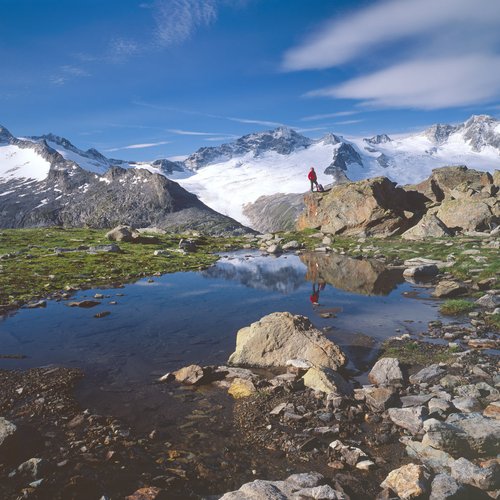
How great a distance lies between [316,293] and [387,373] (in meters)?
17.6

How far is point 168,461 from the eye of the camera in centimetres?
1173

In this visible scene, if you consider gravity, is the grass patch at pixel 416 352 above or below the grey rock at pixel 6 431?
below

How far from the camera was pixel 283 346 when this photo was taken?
741 inches


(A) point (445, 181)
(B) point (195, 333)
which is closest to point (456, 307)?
(B) point (195, 333)

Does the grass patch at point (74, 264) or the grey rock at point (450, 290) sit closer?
the grey rock at point (450, 290)

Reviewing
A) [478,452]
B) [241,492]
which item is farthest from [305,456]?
[478,452]

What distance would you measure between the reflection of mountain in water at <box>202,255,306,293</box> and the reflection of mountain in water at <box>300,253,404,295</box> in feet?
5.39

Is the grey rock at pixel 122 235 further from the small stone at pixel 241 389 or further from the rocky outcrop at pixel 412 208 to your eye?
the small stone at pixel 241 389

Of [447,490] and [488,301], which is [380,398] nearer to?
[447,490]

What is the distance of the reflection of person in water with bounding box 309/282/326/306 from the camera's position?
30897 millimetres

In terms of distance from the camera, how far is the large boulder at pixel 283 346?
712 inches

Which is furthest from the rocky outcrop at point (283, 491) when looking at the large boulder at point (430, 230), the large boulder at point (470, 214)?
the large boulder at point (470, 214)

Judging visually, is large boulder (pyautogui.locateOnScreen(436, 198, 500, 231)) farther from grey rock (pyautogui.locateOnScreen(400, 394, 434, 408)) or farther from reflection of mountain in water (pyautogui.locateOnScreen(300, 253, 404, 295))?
grey rock (pyautogui.locateOnScreen(400, 394, 434, 408))

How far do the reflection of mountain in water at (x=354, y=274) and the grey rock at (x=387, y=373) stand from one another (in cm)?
1633
